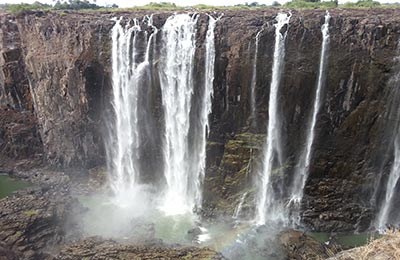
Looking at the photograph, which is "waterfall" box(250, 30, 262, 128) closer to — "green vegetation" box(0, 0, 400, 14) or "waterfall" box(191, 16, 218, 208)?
"waterfall" box(191, 16, 218, 208)

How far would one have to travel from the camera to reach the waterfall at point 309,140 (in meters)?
16.2

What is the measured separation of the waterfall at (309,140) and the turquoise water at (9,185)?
1481cm

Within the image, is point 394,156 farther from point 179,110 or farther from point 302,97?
point 179,110

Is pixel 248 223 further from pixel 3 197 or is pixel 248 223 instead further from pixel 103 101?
pixel 3 197

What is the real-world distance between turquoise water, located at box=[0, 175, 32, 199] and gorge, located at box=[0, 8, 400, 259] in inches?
25.3

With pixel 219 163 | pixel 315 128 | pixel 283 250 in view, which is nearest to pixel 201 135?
pixel 219 163

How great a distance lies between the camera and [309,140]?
1702 cm

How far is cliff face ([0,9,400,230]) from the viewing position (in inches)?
627

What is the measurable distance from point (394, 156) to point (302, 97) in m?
4.45

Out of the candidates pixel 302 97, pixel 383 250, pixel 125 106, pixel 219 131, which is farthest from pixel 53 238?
pixel 383 250

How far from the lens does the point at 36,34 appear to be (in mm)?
23562

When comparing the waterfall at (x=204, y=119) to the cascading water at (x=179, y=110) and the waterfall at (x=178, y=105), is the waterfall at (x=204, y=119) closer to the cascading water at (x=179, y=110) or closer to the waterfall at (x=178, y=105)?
the cascading water at (x=179, y=110)

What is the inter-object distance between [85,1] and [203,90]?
78.0 feet

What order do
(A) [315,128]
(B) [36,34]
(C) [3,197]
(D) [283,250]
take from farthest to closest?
1. (B) [36,34]
2. (C) [3,197]
3. (A) [315,128]
4. (D) [283,250]
